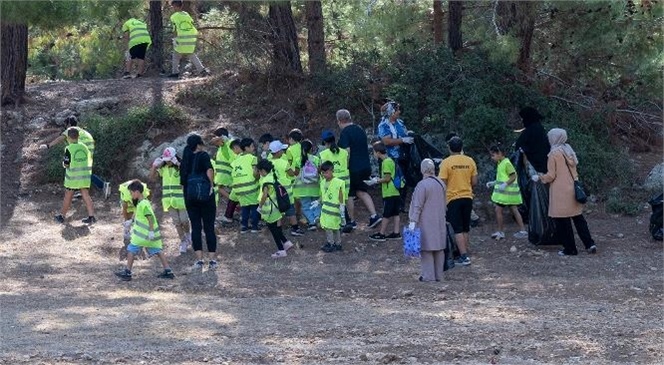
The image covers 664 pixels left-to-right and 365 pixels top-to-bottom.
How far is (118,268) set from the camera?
14.9 metres

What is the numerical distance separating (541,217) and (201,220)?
4.38 m

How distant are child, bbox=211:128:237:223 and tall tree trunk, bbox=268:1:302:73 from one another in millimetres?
3791

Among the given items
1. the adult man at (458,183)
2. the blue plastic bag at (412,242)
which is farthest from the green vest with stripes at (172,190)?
the blue plastic bag at (412,242)

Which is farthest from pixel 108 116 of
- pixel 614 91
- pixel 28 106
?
pixel 614 91

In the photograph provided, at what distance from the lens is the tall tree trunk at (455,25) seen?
1902 centimetres

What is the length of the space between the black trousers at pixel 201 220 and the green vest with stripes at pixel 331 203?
5.13 feet

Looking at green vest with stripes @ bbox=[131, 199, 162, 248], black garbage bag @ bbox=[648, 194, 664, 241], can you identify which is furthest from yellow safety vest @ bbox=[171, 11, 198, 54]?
black garbage bag @ bbox=[648, 194, 664, 241]

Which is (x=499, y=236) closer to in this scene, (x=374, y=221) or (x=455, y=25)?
(x=374, y=221)

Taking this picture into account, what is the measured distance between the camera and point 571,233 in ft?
48.2

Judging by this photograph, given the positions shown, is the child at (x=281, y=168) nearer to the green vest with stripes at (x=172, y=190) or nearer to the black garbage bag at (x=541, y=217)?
the green vest with stripes at (x=172, y=190)

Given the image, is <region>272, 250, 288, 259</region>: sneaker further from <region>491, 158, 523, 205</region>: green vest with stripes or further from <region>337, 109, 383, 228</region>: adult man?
<region>491, 158, 523, 205</region>: green vest with stripes

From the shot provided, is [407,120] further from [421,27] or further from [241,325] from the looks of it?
[241,325]

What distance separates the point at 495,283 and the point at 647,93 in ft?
23.4

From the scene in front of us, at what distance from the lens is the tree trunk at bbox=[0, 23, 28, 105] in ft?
66.3
